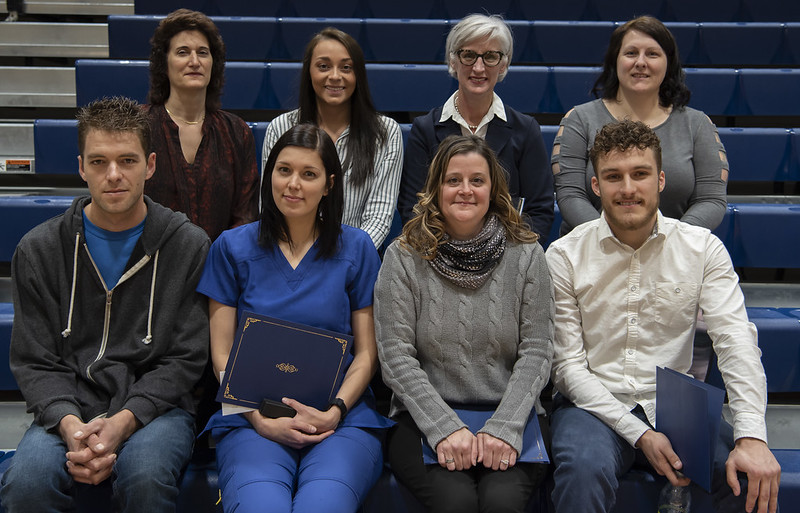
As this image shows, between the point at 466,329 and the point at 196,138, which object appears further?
the point at 196,138

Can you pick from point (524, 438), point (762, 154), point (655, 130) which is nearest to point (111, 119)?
point (524, 438)

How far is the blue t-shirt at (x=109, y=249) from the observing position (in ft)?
4.25

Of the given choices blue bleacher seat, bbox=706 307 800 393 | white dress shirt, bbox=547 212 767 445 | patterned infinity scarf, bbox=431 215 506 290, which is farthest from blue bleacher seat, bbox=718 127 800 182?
patterned infinity scarf, bbox=431 215 506 290

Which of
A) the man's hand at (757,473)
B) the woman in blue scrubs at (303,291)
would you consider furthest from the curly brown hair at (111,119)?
the man's hand at (757,473)

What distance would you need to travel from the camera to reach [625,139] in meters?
1.32

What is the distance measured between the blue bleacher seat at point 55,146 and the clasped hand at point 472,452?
157cm

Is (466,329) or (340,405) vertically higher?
(466,329)

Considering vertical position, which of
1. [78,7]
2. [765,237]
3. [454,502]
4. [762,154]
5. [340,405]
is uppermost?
[78,7]

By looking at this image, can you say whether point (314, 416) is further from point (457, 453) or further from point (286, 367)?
point (457, 453)

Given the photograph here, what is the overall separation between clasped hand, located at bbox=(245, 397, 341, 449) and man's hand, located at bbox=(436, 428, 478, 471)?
0.65 feet

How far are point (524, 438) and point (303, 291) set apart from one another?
18.4 inches

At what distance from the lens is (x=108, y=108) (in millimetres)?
1289

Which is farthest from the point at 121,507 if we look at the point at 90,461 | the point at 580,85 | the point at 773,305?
the point at 580,85

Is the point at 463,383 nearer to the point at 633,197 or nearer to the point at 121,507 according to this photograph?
the point at 633,197
